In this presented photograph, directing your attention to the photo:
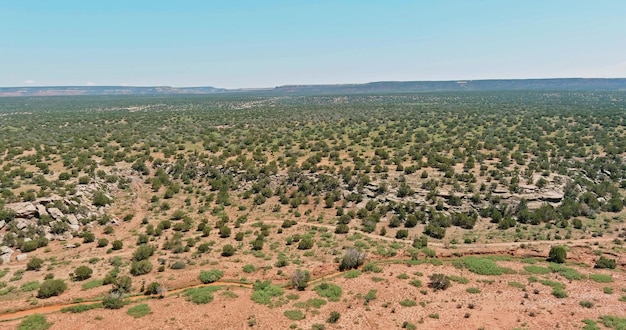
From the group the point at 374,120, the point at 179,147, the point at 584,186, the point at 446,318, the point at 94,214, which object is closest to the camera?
the point at 446,318

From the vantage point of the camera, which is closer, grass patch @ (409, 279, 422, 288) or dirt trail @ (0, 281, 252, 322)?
dirt trail @ (0, 281, 252, 322)

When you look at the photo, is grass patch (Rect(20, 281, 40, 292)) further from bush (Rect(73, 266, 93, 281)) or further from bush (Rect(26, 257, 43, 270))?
bush (Rect(26, 257, 43, 270))

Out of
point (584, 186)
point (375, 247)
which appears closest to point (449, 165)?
point (584, 186)

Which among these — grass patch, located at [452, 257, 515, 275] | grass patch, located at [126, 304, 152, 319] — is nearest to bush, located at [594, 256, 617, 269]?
grass patch, located at [452, 257, 515, 275]

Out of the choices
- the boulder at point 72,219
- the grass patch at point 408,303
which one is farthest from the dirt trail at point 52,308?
the boulder at point 72,219

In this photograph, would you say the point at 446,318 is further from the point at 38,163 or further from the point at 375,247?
the point at 38,163

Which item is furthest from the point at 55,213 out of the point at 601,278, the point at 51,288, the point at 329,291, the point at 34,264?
the point at 601,278
